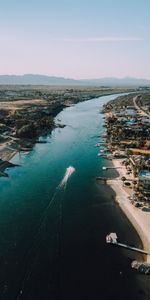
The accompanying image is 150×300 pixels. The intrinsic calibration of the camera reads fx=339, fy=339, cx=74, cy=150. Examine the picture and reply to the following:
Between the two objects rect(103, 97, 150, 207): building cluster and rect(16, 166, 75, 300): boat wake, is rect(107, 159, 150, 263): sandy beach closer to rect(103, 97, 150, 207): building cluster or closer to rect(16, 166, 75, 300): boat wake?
rect(103, 97, 150, 207): building cluster

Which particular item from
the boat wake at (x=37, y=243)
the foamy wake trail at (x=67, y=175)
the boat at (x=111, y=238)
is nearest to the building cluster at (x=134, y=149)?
the boat at (x=111, y=238)

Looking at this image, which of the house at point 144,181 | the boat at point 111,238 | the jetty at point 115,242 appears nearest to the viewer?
the jetty at point 115,242

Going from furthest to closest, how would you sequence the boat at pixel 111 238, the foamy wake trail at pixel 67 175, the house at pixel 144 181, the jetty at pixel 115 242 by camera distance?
the foamy wake trail at pixel 67 175, the house at pixel 144 181, the boat at pixel 111 238, the jetty at pixel 115 242

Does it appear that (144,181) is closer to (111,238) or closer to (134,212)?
(134,212)

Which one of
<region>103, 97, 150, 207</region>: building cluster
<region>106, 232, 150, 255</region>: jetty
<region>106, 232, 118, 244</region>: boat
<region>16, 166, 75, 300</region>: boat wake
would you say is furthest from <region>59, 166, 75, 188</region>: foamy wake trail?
<region>106, 232, 150, 255</region>: jetty

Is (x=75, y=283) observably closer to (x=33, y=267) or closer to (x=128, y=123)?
(x=33, y=267)

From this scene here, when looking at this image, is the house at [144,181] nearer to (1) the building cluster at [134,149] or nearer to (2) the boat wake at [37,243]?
(1) the building cluster at [134,149]
